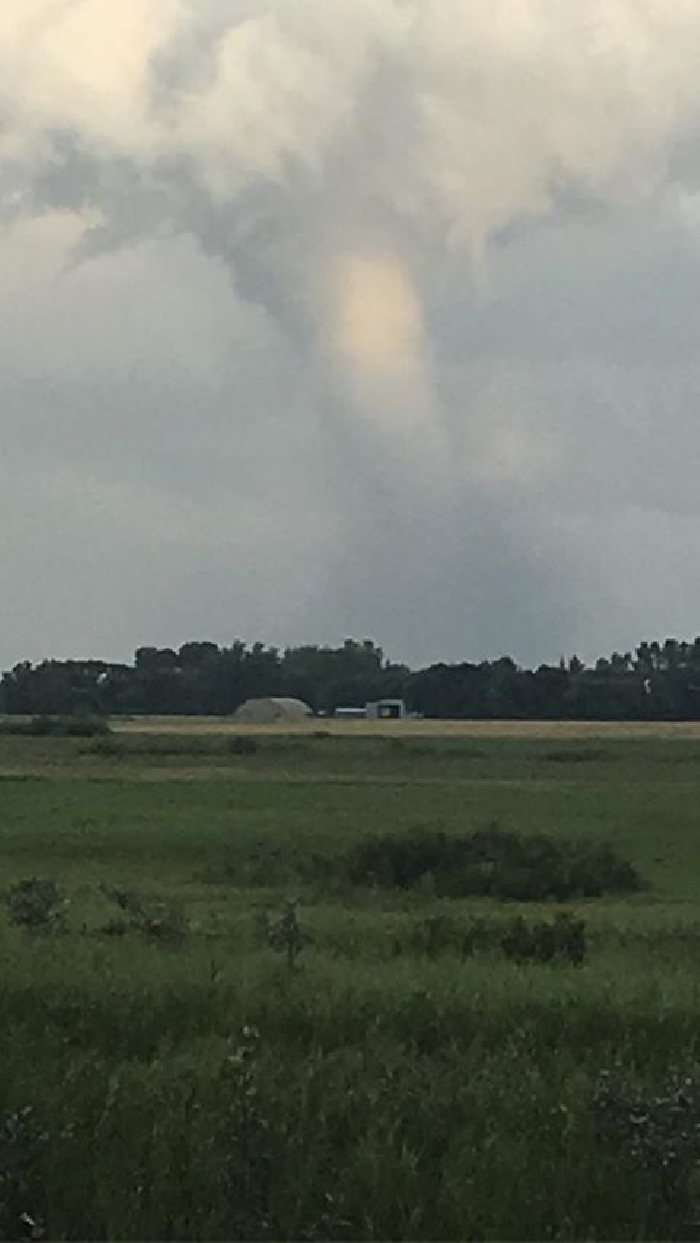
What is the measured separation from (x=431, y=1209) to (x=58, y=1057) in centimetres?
238

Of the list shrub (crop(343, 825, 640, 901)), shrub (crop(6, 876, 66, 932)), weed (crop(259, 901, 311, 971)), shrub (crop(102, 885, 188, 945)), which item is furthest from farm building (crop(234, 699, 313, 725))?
weed (crop(259, 901, 311, 971))

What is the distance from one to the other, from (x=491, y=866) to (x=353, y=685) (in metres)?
121

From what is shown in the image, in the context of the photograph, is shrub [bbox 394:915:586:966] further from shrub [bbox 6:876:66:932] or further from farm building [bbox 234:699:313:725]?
farm building [bbox 234:699:313:725]

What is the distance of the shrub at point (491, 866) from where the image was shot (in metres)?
25.0

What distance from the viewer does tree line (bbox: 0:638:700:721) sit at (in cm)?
12475

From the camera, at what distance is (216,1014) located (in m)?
9.92

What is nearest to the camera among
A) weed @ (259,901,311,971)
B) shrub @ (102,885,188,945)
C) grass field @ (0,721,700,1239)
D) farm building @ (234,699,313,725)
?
grass field @ (0,721,700,1239)

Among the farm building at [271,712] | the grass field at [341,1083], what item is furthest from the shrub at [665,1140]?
the farm building at [271,712]

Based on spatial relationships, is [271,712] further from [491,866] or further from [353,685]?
[491,866]

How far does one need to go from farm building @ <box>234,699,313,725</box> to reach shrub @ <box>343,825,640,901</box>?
306ft

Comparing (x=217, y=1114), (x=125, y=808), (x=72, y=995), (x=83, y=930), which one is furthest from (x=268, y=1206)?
(x=125, y=808)

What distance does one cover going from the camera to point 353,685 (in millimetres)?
147000

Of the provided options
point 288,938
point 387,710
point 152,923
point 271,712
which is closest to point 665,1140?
point 288,938

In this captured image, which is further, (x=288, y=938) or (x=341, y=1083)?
(x=288, y=938)
